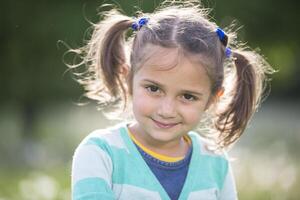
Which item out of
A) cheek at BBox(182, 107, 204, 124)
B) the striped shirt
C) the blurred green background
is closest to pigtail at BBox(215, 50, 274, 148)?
Answer: the striped shirt

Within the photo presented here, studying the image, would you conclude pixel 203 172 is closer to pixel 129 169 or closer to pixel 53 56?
pixel 129 169

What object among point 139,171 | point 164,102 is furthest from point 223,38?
point 139,171

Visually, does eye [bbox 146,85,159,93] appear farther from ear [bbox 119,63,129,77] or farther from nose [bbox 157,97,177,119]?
ear [bbox 119,63,129,77]

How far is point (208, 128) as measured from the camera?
12.6 feet

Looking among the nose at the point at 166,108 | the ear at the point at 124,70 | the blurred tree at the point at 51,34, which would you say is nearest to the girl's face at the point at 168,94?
the nose at the point at 166,108

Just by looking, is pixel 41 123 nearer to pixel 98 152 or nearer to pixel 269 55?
pixel 269 55

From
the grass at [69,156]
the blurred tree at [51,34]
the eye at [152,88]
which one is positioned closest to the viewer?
the eye at [152,88]

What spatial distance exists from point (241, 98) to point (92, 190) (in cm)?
104

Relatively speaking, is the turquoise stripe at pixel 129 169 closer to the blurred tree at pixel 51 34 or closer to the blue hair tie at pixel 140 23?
the blue hair tie at pixel 140 23

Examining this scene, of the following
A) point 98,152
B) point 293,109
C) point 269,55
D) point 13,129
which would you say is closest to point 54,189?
point 98,152

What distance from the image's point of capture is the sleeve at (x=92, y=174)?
306cm

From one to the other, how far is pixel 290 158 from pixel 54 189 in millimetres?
2472

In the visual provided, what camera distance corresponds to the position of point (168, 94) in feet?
10.3

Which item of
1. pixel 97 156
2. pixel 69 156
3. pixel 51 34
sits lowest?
pixel 69 156
